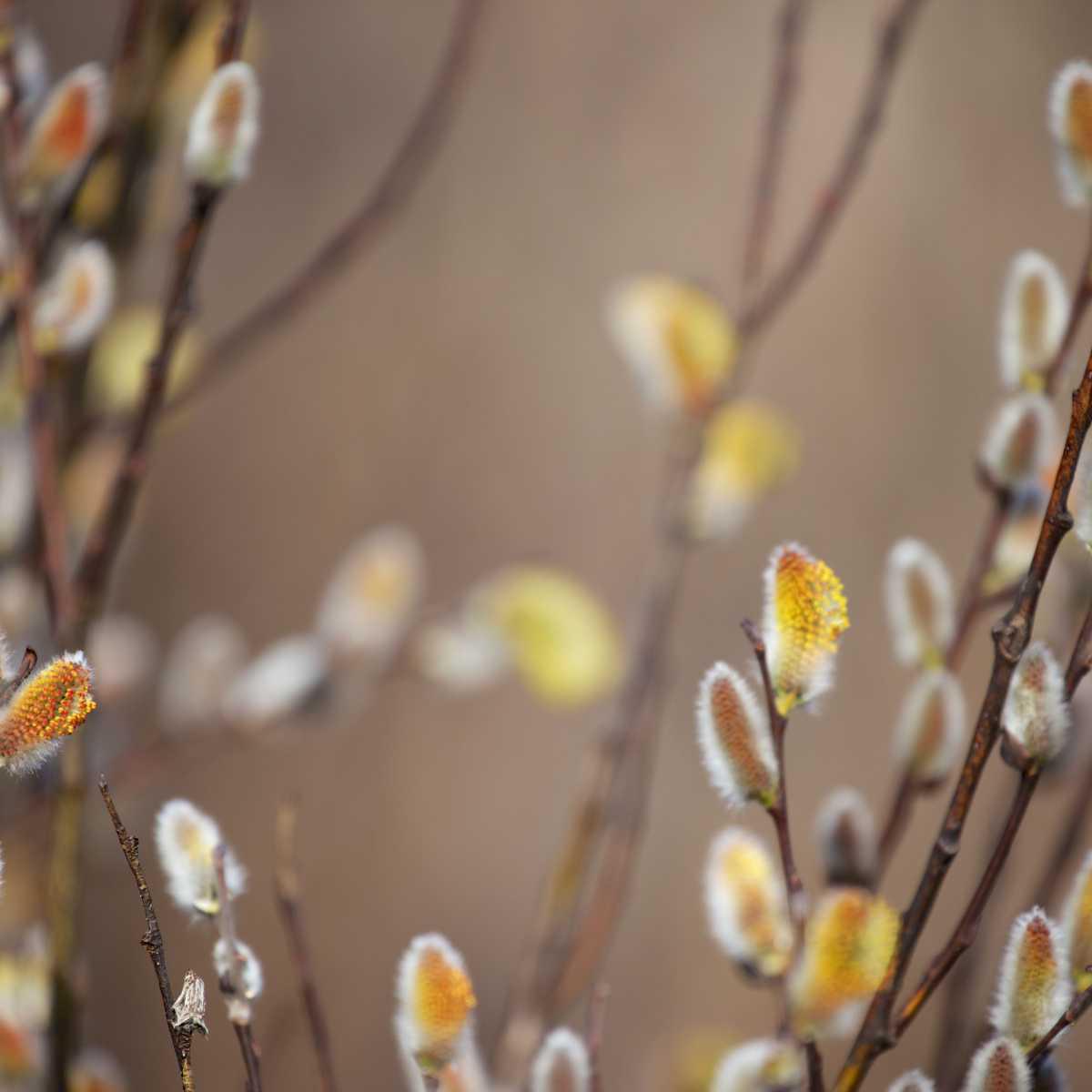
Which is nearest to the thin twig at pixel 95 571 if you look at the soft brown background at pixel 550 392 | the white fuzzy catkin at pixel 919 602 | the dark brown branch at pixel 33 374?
the dark brown branch at pixel 33 374

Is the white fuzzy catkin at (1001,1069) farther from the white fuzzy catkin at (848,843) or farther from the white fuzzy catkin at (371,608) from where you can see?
the white fuzzy catkin at (371,608)

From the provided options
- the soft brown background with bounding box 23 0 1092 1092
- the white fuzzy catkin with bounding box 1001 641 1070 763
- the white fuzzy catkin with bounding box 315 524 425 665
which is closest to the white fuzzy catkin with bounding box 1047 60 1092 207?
the white fuzzy catkin with bounding box 1001 641 1070 763

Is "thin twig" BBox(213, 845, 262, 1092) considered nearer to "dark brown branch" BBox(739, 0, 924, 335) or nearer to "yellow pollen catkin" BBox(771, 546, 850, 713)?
"yellow pollen catkin" BBox(771, 546, 850, 713)

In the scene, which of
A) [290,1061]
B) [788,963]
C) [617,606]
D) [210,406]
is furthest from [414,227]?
[788,963]

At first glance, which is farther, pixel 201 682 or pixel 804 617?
pixel 201 682

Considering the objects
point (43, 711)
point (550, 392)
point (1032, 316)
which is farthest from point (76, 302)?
point (550, 392)

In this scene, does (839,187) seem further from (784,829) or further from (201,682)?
(201,682)
